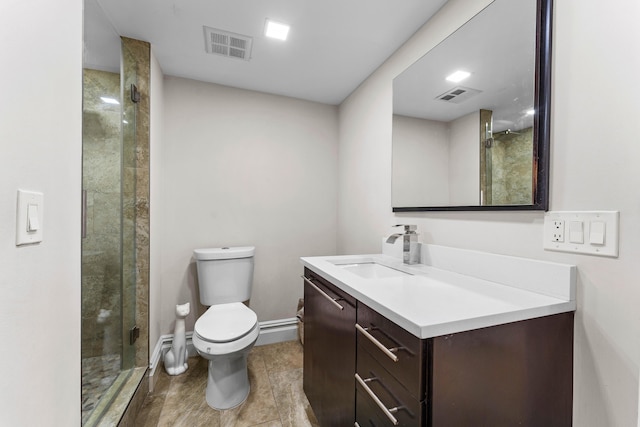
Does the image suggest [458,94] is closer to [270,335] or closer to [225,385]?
[225,385]

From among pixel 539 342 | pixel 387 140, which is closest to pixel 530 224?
pixel 539 342

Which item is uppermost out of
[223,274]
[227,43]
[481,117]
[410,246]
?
[227,43]

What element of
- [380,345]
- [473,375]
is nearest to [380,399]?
[380,345]

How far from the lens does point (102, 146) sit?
1.45m

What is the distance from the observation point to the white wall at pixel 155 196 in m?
1.79

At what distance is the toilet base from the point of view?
5.37 ft

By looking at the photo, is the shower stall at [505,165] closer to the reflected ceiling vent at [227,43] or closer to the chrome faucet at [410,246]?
the chrome faucet at [410,246]

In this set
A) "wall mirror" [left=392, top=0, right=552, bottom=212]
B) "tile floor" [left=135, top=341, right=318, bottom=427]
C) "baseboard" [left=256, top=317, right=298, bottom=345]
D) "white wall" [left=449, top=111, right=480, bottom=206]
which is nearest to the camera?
"wall mirror" [left=392, top=0, right=552, bottom=212]

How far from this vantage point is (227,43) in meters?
1.72

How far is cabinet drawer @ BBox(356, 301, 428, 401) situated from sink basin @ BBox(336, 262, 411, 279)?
0.47 metres

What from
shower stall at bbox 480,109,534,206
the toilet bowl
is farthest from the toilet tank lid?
shower stall at bbox 480,109,534,206

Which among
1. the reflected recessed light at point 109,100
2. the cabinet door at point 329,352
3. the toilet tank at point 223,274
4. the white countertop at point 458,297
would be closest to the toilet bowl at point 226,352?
the toilet tank at point 223,274

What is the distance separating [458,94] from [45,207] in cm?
166

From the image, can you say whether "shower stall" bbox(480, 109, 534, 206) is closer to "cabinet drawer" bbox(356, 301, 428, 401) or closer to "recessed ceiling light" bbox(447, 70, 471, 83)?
"recessed ceiling light" bbox(447, 70, 471, 83)
